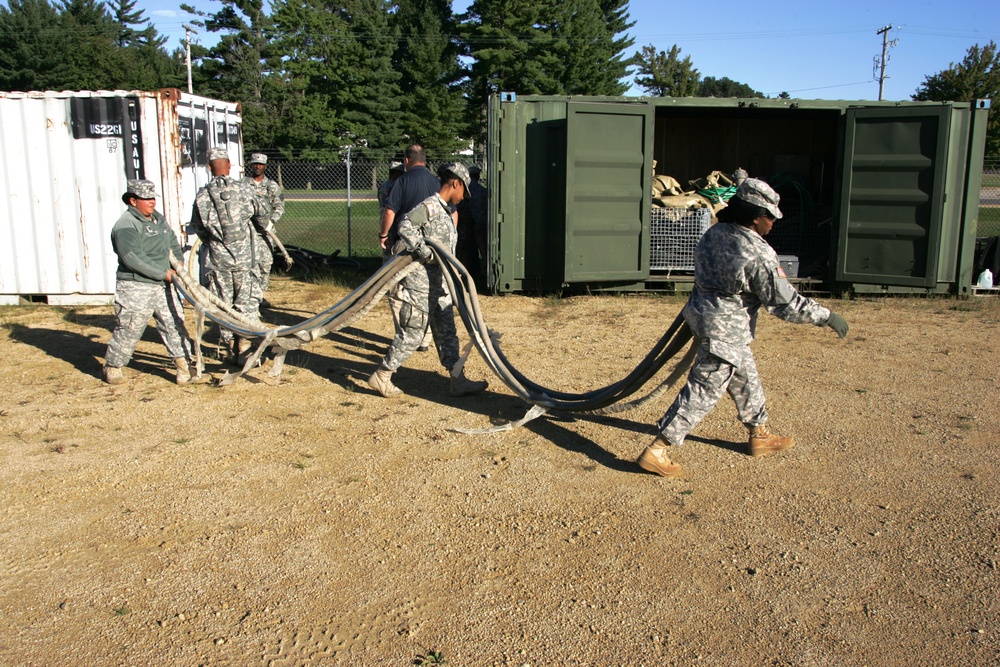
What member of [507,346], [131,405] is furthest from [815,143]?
[131,405]

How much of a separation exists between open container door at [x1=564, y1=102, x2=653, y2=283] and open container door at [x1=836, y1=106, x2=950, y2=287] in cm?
234

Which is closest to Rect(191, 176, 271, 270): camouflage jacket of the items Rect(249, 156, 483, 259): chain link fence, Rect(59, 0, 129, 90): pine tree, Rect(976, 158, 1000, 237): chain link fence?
Rect(249, 156, 483, 259): chain link fence

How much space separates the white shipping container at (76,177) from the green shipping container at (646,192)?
11.8 ft

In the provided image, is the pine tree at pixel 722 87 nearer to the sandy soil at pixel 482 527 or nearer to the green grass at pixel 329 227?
the green grass at pixel 329 227

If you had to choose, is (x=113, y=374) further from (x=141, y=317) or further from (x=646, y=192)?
(x=646, y=192)

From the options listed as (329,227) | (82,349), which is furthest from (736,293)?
(329,227)

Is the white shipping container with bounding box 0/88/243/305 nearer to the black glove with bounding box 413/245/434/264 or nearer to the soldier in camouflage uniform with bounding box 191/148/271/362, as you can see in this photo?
the soldier in camouflage uniform with bounding box 191/148/271/362

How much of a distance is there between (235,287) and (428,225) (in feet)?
6.26

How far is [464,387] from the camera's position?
6.35m

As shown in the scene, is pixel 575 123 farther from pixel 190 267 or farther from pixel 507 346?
pixel 190 267

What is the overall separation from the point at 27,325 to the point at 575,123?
622 centimetres

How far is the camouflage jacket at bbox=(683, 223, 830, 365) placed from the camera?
434cm

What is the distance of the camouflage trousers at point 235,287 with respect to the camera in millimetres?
6848

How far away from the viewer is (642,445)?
523 centimetres
